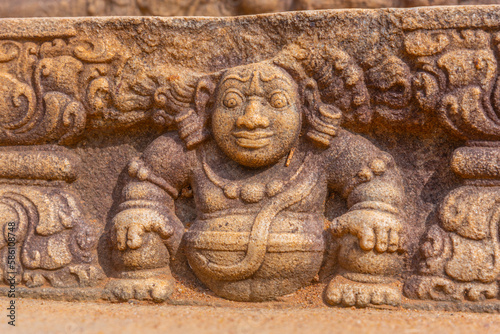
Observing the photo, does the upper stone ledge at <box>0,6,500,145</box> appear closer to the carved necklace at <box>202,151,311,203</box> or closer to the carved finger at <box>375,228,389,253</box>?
the carved necklace at <box>202,151,311,203</box>

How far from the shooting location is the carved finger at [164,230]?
2.43 meters

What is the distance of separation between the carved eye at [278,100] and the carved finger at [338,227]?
0.61m

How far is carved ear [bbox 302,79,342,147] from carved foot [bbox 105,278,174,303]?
104 centimetres

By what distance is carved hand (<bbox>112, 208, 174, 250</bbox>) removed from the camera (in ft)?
7.84

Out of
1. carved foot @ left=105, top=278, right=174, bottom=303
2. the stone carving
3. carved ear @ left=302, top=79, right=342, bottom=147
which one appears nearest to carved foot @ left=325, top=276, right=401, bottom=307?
carved ear @ left=302, top=79, right=342, bottom=147

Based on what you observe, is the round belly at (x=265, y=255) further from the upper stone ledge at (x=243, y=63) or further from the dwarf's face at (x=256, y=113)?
the upper stone ledge at (x=243, y=63)

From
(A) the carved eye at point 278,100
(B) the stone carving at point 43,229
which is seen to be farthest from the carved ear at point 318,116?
(B) the stone carving at point 43,229

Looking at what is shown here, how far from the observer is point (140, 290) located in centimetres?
239

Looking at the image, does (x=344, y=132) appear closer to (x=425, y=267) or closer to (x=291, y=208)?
(x=291, y=208)

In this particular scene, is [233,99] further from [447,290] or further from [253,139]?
[447,290]

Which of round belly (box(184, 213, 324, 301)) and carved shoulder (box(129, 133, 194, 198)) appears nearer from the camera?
Result: round belly (box(184, 213, 324, 301))

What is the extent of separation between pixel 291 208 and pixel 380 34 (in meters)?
0.94

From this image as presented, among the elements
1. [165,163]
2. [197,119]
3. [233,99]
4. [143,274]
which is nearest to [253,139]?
[233,99]

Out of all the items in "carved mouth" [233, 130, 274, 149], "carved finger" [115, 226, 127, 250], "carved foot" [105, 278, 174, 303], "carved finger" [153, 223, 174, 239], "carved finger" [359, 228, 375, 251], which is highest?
"carved mouth" [233, 130, 274, 149]
